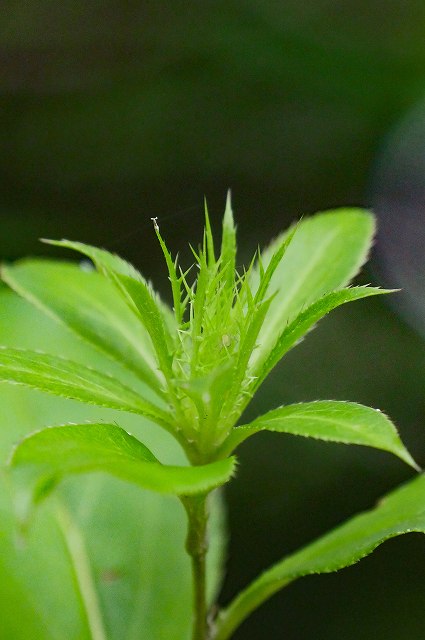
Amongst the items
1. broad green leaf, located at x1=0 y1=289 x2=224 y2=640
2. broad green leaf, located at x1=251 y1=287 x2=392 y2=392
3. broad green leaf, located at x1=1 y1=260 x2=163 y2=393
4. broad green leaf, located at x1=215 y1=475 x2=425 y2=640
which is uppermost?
broad green leaf, located at x1=251 y1=287 x2=392 y2=392

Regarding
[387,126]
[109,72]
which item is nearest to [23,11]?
[109,72]

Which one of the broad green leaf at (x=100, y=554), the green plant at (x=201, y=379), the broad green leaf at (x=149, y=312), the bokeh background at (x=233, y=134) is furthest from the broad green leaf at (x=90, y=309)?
the bokeh background at (x=233, y=134)

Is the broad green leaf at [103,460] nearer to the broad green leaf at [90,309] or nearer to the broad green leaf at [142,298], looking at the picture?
the broad green leaf at [142,298]

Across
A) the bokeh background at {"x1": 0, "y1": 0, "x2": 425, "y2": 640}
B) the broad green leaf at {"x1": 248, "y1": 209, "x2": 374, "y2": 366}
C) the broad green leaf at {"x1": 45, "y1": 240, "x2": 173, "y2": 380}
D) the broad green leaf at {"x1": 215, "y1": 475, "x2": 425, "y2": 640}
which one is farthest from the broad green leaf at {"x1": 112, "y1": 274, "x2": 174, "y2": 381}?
the bokeh background at {"x1": 0, "y1": 0, "x2": 425, "y2": 640}

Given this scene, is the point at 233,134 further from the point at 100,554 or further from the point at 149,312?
the point at 149,312

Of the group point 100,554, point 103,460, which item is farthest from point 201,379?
point 100,554

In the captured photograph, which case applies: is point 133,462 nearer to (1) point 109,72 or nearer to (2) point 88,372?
(2) point 88,372

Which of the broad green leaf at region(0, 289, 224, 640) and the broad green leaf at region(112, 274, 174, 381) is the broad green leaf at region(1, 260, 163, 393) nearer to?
the broad green leaf at region(112, 274, 174, 381)
